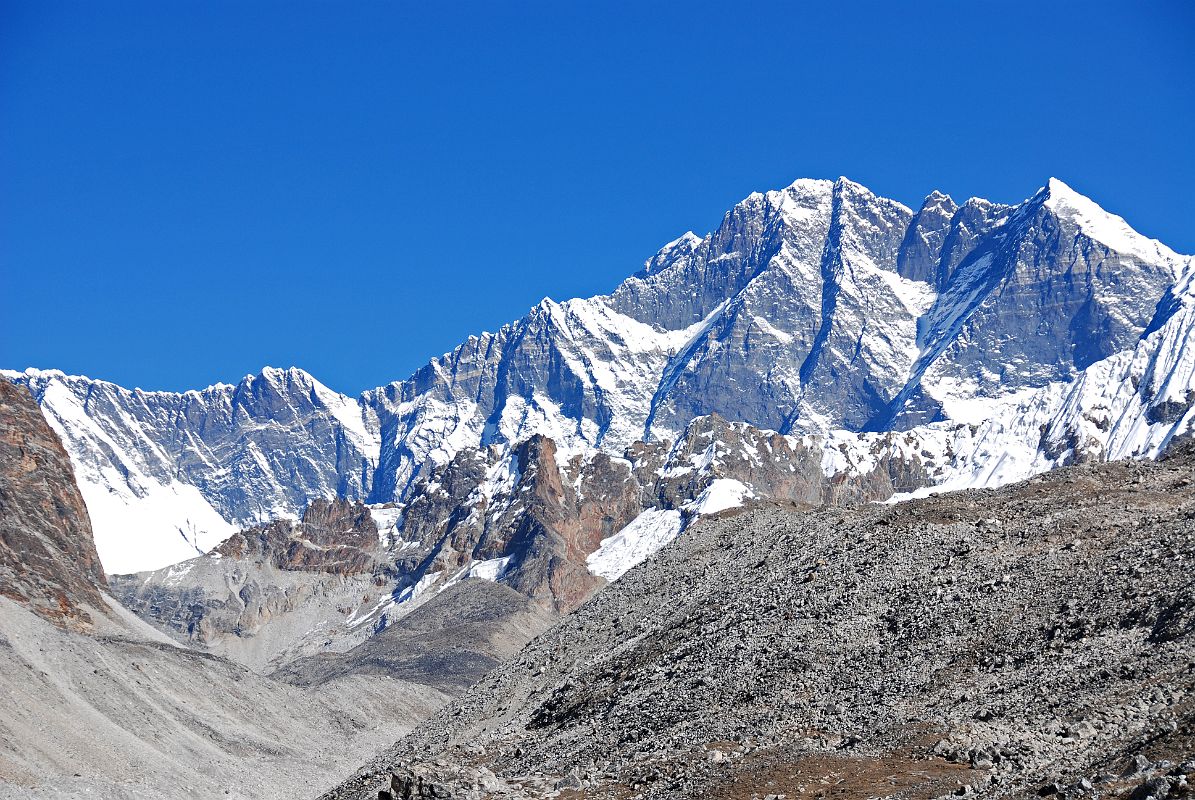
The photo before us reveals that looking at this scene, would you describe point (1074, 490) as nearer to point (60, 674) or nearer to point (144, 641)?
point (60, 674)

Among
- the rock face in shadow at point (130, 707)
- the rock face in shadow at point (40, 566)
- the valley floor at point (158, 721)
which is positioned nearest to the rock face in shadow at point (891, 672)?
the valley floor at point (158, 721)

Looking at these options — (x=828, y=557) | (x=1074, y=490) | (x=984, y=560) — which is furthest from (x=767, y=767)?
(x=1074, y=490)

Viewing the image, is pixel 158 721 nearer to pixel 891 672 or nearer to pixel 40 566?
pixel 40 566

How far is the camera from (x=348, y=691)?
17725cm

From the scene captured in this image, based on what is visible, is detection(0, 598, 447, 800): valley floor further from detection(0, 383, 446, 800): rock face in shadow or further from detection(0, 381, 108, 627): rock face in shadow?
detection(0, 381, 108, 627): rock face in shadow

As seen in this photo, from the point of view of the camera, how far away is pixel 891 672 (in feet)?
182

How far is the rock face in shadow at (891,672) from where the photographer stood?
147 feet

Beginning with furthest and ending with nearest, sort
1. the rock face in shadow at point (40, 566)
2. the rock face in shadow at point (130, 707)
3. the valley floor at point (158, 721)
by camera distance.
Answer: the rock face in shadow at point (40, 566) < the rock face in shadow at point (130, 707) < the valley floor at point (158, 721)

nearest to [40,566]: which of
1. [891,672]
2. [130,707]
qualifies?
[130,707]

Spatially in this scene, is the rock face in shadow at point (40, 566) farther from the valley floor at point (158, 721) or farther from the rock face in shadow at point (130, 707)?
the valley floor at point (158, 721)

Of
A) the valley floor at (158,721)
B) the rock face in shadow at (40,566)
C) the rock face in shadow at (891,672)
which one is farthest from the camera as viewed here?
the rock face in shadow at (40,566)

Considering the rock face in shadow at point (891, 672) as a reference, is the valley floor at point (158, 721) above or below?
above

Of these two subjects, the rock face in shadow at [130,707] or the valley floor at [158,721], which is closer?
the valley floor at [158,721]

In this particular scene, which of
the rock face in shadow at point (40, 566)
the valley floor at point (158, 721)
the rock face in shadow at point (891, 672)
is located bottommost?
the rock face in shadow at point (891, 672)
